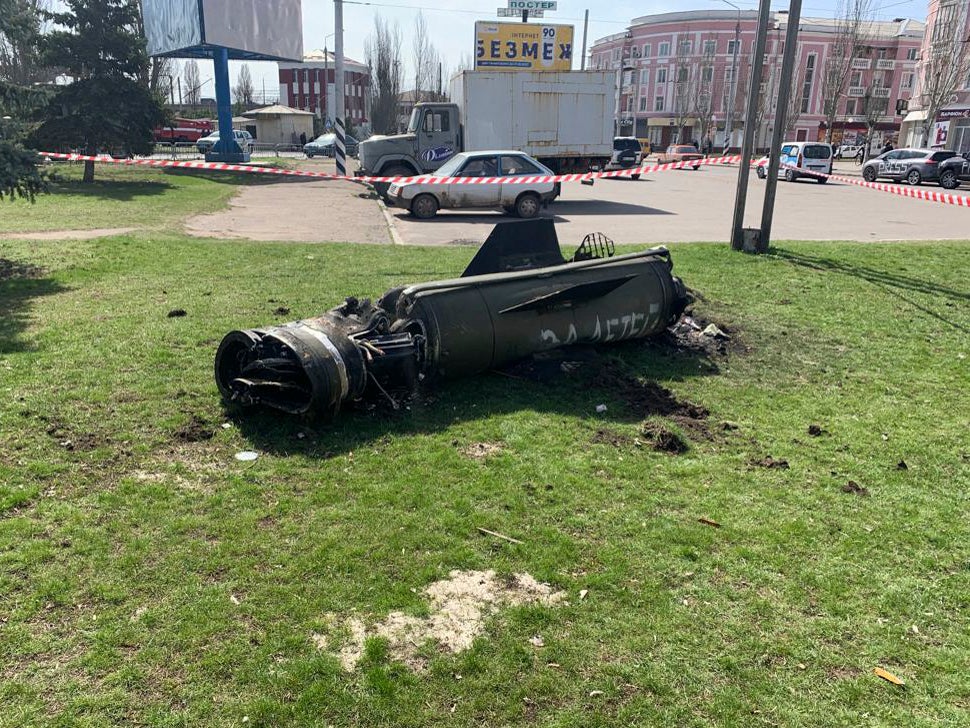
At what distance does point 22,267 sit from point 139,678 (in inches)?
370

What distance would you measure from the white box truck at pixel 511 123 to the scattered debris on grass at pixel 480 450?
59.2 feet

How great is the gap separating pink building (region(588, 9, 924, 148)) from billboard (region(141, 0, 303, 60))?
45.8 meters

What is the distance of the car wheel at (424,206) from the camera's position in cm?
1770

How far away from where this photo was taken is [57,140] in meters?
23.9

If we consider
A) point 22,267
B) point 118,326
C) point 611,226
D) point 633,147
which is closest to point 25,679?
point 118,326

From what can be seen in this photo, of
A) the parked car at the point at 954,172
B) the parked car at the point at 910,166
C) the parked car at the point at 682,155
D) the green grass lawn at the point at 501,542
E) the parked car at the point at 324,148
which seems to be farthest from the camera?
the parked car at the point at 324,148

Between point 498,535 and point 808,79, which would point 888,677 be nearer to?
point 498,535

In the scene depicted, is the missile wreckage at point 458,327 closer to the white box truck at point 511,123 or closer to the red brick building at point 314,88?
the white box truck at point 511,123

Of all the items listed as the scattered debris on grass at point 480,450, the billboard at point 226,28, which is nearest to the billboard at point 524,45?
the billboard at point 226,28

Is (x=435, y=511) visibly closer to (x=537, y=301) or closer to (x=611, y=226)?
(x=537, y=301)

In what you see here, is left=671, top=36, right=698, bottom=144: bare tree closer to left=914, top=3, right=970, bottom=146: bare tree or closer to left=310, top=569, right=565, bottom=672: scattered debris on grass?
left=914, top=3, right=970, bottom=146: bare tree

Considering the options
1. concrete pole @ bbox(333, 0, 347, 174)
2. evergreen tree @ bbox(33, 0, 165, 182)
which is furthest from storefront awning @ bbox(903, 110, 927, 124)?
evergreen tree @ bbox(33, 0, 165, 182)

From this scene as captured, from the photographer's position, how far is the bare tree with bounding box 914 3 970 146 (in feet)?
140

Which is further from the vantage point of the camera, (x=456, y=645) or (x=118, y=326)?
(x=118, y=326)
